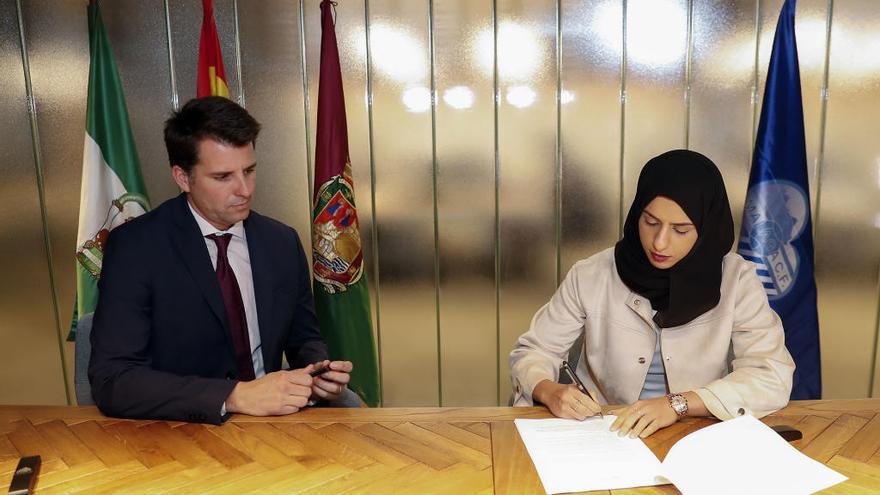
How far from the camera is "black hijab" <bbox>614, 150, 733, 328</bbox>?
1898 mm

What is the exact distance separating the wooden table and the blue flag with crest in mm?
1476

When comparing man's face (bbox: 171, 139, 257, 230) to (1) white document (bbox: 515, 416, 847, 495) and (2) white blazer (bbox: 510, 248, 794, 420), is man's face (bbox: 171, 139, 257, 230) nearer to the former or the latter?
(2) white blazer (bbox: 510, 248, 794, 420)

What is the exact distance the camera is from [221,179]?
6.80ft

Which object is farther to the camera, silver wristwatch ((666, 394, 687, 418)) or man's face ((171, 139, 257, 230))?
man's face ((171, 139, 257, 230))

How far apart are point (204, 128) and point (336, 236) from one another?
4.22 ft

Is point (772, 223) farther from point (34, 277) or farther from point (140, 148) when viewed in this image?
point (34, 277)

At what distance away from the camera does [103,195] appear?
3223 mm

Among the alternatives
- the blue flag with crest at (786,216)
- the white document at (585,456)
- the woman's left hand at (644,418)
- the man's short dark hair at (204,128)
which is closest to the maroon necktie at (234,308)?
the man's short dark hair at (204,128)

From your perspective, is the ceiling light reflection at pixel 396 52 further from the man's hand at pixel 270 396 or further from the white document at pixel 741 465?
the white document at pixel 741 465

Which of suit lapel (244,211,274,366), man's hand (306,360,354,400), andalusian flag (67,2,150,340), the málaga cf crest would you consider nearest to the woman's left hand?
man's hand (306,360,354,400)

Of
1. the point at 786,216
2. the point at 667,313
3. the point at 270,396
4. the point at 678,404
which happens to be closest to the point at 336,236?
the point at 270,396

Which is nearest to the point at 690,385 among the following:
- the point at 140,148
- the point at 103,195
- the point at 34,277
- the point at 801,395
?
the point at 801,395

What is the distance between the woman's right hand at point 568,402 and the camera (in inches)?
65.1

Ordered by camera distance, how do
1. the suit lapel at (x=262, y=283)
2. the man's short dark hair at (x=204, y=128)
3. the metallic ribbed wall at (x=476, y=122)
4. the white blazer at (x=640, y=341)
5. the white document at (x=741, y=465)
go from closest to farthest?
the white document at (x=741, y=465) < the white blazer at (x=640, y=341) < the man's short dark hair at (x=204, y=128) < the suit lapel at (x=262, y=283) < the metallic ribbed wall at (x=476, y=122)
